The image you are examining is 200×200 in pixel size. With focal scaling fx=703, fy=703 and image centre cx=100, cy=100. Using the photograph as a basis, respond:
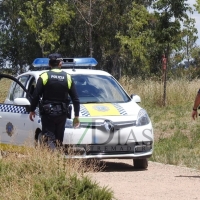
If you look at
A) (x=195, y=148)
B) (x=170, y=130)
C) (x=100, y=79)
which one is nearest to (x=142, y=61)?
(x=170, y=130)

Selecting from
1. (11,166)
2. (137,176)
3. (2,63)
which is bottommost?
(2,63)

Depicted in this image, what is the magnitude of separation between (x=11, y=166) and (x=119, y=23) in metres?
31.9

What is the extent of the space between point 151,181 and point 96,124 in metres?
1.48

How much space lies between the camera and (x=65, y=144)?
10508 mm

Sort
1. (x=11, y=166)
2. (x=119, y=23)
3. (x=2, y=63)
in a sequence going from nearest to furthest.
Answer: (x=11, y=166) < (x=119, y=23) < (x=2, y=63)

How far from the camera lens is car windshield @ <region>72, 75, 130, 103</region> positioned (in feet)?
38.0

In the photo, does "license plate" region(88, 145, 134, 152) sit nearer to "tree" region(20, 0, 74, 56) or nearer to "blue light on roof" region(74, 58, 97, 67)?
"blue light on roof" region(74, 58, 97, 67)

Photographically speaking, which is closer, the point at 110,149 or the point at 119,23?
the point at 110,149

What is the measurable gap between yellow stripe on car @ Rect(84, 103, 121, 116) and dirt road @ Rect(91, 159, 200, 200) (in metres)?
0.90

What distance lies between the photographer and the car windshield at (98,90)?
38.0 ft

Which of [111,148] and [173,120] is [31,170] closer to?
[111,148]

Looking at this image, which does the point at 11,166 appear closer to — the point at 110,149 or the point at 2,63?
the point at 110,149

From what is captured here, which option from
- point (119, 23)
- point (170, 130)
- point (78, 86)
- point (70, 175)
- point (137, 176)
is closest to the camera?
point (70, 175)

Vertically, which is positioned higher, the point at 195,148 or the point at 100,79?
the point at 100,79
